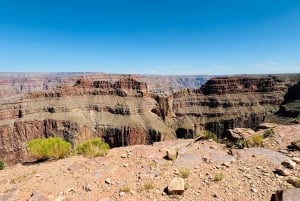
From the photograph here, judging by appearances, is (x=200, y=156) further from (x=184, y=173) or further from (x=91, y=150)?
(x=91, y=150)

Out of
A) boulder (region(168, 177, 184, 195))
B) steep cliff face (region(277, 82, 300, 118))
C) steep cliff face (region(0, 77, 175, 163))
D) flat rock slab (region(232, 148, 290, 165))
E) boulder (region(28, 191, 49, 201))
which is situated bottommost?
steep cliff face (region(0, 77, 175, 163))

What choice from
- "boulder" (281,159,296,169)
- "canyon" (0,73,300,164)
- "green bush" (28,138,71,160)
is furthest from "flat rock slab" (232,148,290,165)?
"canyon" (0,73,300,164)

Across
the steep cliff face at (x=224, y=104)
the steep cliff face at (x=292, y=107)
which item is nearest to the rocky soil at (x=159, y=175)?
the steep cliff face at (x=292, y=107)

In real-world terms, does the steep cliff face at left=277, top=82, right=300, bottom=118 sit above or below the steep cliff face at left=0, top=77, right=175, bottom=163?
above

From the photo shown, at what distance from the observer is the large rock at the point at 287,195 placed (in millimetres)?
5445

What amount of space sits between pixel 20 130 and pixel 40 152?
70083mm

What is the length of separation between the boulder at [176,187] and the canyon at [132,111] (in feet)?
202

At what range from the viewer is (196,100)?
4011 inches

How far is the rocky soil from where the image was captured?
22.0ft

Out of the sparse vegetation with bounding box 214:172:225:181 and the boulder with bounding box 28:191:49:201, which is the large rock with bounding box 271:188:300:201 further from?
the boulder with bounding box 28:191:49:201

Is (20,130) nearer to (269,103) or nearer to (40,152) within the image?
(40,152)

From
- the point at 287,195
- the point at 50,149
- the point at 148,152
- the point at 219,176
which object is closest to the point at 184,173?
the point at 219,176

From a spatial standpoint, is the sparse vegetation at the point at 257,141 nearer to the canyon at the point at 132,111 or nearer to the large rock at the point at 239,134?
the large rock at the point at 239,134

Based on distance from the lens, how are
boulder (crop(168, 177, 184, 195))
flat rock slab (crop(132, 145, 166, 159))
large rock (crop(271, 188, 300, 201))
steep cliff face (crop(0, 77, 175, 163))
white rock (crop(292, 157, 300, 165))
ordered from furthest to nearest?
1. steep cliff face (crop(0, 77, 175, 163))
2. flat rock slab (crop(132, 145, 166, 159))
3. white rock (crop(292, 157, 300, 165))
4. boulder (crop(168, 177, 184, 195))
5. large rock (crop(271, 188, 300, 201))
